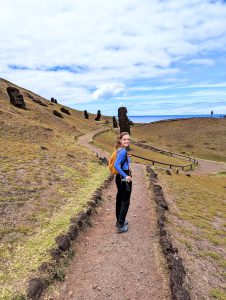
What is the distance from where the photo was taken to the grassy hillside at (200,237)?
876cm

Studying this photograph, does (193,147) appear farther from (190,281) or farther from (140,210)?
(190,281)

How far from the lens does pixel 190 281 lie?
8539 millimetres

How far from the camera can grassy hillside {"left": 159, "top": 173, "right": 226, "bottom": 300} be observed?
8.76 m

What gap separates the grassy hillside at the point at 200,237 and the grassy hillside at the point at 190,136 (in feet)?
174

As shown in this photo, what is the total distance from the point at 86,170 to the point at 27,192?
9089 mm

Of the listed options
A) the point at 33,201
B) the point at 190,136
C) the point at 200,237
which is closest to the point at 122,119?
the point at 190,136

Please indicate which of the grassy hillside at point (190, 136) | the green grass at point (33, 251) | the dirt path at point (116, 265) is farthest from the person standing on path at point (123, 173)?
the grassy hillside at point (190, 136)

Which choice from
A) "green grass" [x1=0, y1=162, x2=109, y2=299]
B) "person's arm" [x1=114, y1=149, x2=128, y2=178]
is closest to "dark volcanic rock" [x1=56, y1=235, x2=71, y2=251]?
"green grass" [x1=0, y1=162, x2=109, y2=299]

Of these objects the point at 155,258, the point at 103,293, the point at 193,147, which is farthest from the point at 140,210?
the point at 193,147

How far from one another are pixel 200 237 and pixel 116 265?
513 cm

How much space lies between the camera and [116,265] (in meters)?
9.07

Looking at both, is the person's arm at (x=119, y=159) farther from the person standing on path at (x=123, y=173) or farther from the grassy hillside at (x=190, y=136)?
the grassy hillside at (x=190, y=136)

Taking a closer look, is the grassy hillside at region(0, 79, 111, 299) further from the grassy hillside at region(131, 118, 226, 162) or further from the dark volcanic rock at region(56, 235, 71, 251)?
the grassy hillside at region(131, 118, 226, 162)

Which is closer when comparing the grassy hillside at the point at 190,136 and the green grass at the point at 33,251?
the green grass at the point at 33,251
